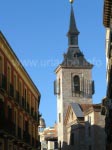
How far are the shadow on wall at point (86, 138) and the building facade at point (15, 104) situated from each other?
1000 inches

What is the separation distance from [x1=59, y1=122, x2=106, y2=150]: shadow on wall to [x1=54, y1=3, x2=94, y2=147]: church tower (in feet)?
20.8

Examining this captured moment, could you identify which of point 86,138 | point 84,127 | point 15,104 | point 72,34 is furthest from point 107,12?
point 72,34

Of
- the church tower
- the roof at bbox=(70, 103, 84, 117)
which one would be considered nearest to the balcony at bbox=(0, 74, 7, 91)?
the roof at bbox=(70, 103, 84, 117)

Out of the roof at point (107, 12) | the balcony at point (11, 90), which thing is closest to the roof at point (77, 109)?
the roof at point (107, 12)

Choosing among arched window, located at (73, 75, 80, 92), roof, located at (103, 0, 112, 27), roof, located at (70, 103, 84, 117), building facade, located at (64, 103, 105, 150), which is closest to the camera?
roof, located at (103, 0, 112, 27)

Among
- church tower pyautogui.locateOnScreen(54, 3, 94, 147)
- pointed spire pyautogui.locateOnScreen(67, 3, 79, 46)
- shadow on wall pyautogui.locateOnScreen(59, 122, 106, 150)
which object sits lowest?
shadow on wall pyautogui.locateOnScreen(59, 122, 106, 150)

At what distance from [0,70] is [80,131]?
53.6 m

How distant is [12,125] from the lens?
1489 inches

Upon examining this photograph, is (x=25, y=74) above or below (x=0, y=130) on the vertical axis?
above

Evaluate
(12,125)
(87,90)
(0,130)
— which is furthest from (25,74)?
(87,90)

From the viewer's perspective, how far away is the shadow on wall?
76.8 m

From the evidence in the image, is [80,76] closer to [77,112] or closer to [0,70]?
[77,112]

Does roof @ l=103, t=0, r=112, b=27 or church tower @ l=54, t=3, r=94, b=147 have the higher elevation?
church tower @ l=54, t=3, r=94, b=147

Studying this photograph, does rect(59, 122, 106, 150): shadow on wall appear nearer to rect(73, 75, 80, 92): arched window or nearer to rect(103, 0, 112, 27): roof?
rect(73, 75, 80, 92): arched window
